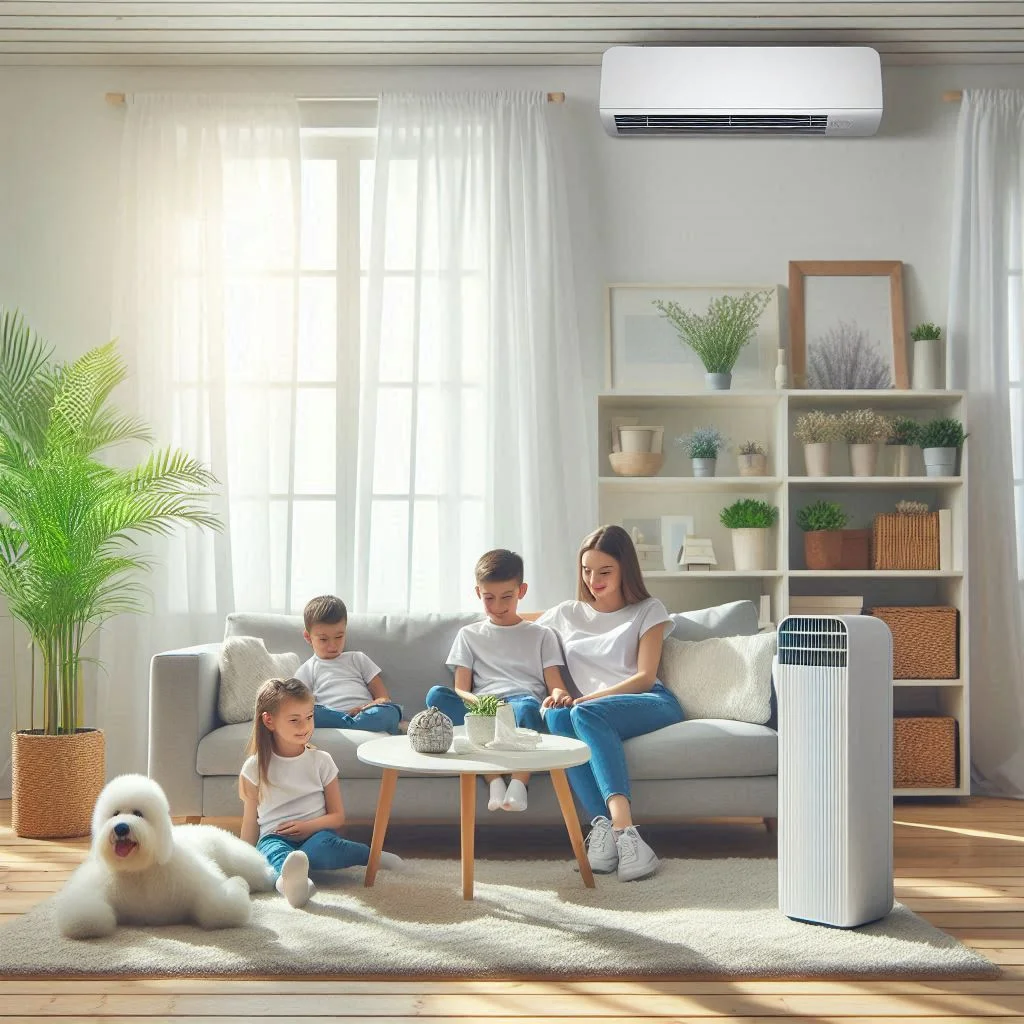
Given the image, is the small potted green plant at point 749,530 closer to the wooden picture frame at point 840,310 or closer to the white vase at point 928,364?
the wooden picture frame at point 840,310

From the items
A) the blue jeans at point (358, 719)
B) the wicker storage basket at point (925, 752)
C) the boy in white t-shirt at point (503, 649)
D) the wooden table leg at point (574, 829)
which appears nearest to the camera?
the wooden table leg at point (574, 829)

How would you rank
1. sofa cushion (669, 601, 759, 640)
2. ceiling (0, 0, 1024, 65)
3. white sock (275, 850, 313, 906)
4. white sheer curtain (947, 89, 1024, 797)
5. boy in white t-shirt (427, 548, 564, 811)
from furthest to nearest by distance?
white sheer curtain (947, 89, 1024, 797) < ceiling (0, 0, 1024, 65) < sofa cushion (669, 601, 759, 640) < boy in white t-shirt (427, 548, 564, 811) < white sock (275, 850, 313, 906)

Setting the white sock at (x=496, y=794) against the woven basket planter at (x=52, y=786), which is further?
the woven basket planter at (x=52, y=786)

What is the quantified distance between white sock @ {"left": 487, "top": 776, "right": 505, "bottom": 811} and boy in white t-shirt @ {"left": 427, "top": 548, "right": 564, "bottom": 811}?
0.29 meters

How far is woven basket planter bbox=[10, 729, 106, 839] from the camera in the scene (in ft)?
12.8

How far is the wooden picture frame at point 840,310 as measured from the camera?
475cm

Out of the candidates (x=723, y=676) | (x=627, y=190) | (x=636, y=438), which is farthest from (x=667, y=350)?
(x=723, y=676)

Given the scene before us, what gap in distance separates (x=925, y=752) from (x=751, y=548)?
0.97m

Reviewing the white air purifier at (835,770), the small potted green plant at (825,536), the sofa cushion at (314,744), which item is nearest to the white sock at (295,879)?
the sofa cushion at (314,744)

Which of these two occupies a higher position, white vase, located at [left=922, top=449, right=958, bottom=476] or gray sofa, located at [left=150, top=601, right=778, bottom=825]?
white vase, located at [left=922, top=449, right=958, bottom=476]

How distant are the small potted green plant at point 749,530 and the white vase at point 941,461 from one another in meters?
0.59

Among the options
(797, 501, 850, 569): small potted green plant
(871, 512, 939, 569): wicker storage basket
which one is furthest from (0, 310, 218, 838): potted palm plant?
(871, 512, 939, 569): wicker storage basket

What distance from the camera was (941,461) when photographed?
4.51 m

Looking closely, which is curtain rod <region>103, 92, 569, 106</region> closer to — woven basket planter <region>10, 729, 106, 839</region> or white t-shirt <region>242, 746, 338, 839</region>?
woven basket planter <region>10, 729, 106, 839</region>
